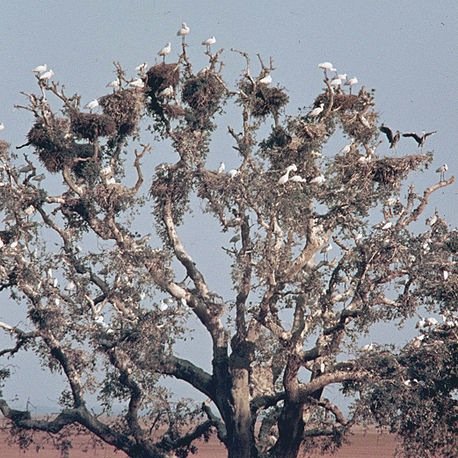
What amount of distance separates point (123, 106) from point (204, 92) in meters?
1.70

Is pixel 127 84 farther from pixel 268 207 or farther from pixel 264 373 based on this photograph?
pixel 264 373

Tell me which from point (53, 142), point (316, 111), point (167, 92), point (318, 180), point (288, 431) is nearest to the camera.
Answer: point (318, 180)

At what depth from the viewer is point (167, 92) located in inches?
941

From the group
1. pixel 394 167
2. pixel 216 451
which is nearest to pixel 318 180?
pixel 394 167

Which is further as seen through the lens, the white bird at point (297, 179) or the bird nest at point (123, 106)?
the bird nest at point (123, 106)

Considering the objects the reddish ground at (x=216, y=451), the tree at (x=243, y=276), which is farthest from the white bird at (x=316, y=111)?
the reddish ground at (x=216, y=451)

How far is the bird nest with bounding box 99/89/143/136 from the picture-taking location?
76.7 ft

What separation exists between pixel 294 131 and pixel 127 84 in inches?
134

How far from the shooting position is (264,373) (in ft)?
81.9

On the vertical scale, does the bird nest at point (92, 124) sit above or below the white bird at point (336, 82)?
below

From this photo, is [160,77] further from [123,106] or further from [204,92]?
[123,106]

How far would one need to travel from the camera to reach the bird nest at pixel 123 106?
23375mm

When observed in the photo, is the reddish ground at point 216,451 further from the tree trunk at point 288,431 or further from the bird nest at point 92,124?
the bird nest at point 92,124

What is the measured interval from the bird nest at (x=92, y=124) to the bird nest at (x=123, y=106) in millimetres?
170
